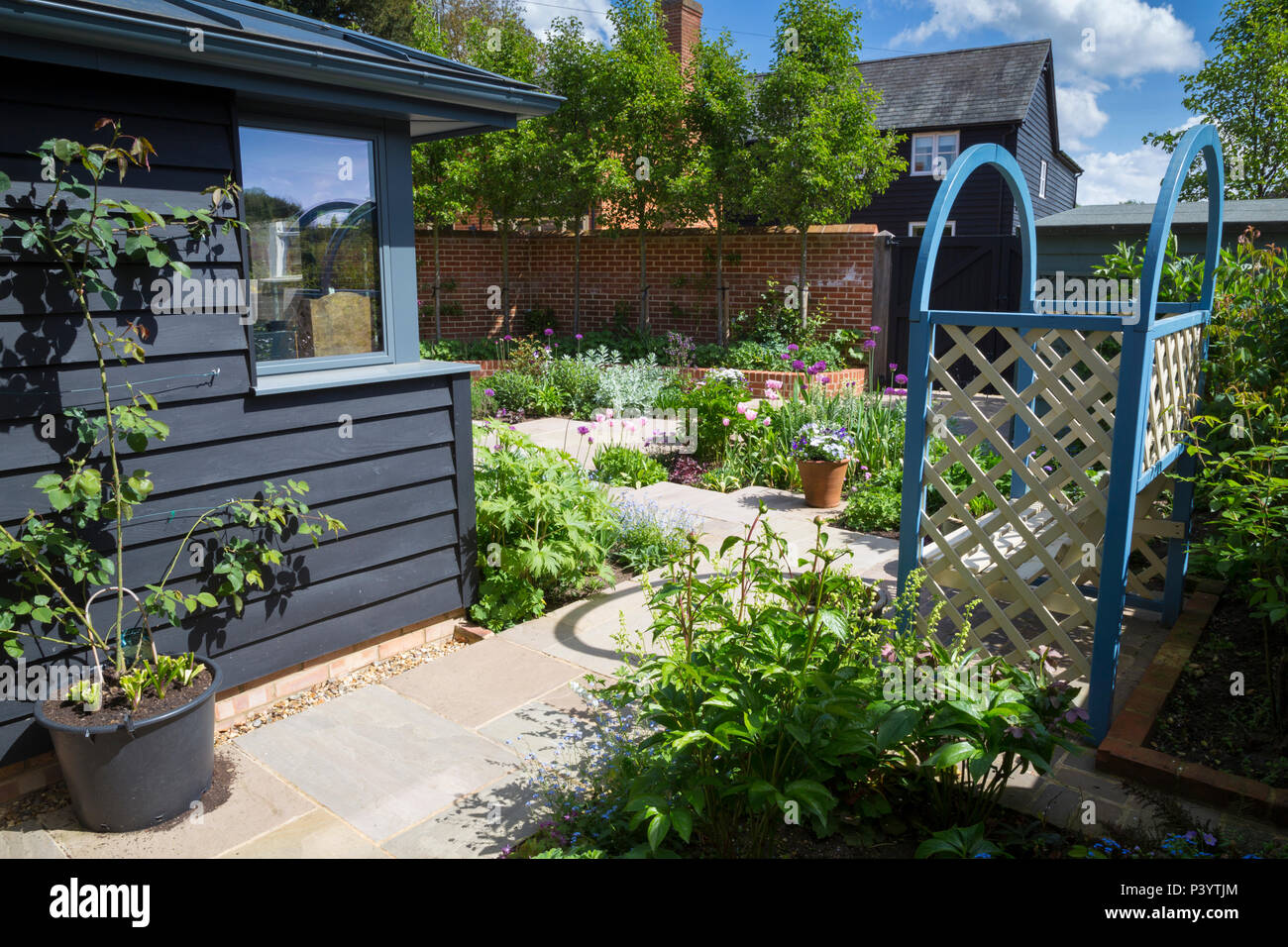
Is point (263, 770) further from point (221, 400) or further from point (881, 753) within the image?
point (881, 753)

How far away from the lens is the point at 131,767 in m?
2.69

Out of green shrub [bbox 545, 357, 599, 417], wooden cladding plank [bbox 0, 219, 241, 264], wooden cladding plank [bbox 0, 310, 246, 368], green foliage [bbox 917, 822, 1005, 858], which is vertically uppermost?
wooden cladding plank [bbox 0, 219, 241, 264]

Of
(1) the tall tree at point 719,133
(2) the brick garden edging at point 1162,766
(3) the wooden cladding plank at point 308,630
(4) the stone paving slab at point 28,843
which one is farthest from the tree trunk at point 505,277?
(2) the brick garden edging at point 1162,766

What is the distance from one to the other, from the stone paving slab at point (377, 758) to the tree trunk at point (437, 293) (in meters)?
10.2

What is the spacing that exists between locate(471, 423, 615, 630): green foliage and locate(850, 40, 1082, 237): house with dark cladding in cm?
1659

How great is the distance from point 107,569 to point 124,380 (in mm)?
660

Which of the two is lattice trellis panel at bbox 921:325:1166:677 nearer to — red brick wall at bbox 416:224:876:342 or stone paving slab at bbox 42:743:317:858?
stone paving slab at bbox 42:743:317:858

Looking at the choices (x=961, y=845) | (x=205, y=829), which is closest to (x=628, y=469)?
(x=205, y=829)

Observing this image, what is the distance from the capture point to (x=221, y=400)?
3297 mm

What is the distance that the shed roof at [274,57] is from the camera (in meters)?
2.62

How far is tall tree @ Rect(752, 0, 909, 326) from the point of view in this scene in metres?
10.8

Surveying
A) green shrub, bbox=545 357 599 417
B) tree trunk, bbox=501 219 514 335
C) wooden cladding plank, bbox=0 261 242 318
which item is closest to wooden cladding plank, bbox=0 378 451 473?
wooden cladding plank, bbox=0 261 242 318

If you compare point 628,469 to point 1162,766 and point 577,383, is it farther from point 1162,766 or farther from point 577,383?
point 1162,766

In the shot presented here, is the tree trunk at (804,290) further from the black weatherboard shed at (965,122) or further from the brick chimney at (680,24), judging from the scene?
the brick chimney at (680,24)
